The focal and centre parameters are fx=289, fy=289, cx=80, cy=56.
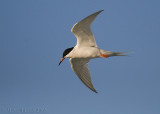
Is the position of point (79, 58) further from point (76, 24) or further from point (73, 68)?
point (76, 24)

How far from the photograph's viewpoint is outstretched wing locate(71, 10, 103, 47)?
30.7 feet

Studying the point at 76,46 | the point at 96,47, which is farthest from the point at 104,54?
the point at 76,46

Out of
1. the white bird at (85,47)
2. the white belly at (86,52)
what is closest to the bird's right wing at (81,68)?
the white bird at (85,47)

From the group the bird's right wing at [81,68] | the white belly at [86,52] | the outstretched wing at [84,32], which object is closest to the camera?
the outstretched wing at [84,32]

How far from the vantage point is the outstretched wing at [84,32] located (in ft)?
30.7

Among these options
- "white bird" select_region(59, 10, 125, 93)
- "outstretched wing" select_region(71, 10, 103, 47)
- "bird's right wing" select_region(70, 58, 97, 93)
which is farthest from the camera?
"bird's right wing" select_region(70, 58, 97, 93)

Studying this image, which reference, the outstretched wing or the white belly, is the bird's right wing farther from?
the outstretched wing

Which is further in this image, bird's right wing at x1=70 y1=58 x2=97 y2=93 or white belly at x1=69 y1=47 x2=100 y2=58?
bird's right wing at x1=70 y1=58 x2=97 y2=93

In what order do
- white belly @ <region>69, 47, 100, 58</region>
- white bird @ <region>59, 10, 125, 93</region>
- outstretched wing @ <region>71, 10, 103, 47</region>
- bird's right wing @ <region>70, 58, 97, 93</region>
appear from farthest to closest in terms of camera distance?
bird's right wing @ <region>70, 58, 97, 93</region> < white belly @ <region>69, 47, 100, 58</region> < white bird @ <region>59, 10, 125, 93</region> < outstretched wing @ <region>71, 10, 103, 47</region>

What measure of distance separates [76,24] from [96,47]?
1203mm

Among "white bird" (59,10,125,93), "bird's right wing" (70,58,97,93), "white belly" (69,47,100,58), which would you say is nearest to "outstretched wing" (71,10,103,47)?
"white bird" (59,10,125,93)

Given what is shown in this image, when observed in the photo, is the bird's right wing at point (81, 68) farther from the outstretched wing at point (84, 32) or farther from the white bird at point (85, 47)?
the outstretched wing at point (84, 32)

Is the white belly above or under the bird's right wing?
above

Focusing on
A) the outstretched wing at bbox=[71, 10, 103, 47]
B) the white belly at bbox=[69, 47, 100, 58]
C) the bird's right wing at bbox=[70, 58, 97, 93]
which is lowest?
the bird's right wing at bbox=[70, 58, 97, 93]
